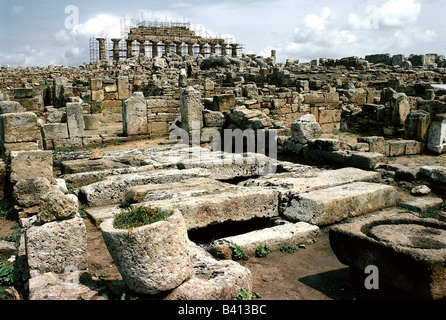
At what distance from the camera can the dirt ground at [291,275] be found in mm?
4035

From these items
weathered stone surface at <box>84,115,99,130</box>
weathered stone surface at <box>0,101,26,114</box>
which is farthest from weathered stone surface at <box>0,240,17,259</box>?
weathered stone surface at <box>84,115,99,130</box>

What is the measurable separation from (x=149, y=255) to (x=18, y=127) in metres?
5.65

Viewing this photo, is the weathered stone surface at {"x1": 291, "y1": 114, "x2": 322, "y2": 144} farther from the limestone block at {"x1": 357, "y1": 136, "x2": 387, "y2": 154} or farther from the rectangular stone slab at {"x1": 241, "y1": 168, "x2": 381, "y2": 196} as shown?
the rectangular stone slab at {"x1": 241, "y1": 168, "x2": 381, "y2": 196}

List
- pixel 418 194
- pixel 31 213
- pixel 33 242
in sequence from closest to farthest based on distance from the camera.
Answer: pixel 33 242, pixel 31 213, pixel 418 194

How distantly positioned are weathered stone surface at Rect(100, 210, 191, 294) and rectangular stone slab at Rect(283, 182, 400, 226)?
3.09 meters

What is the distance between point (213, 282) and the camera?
358 centimetres

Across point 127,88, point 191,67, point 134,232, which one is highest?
point 191,67

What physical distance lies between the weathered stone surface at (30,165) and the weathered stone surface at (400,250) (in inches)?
208

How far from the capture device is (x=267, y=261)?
5078 millimetres

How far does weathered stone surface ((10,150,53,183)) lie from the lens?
6.70m

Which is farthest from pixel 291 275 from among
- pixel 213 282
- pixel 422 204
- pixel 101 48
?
pixel 101 48
